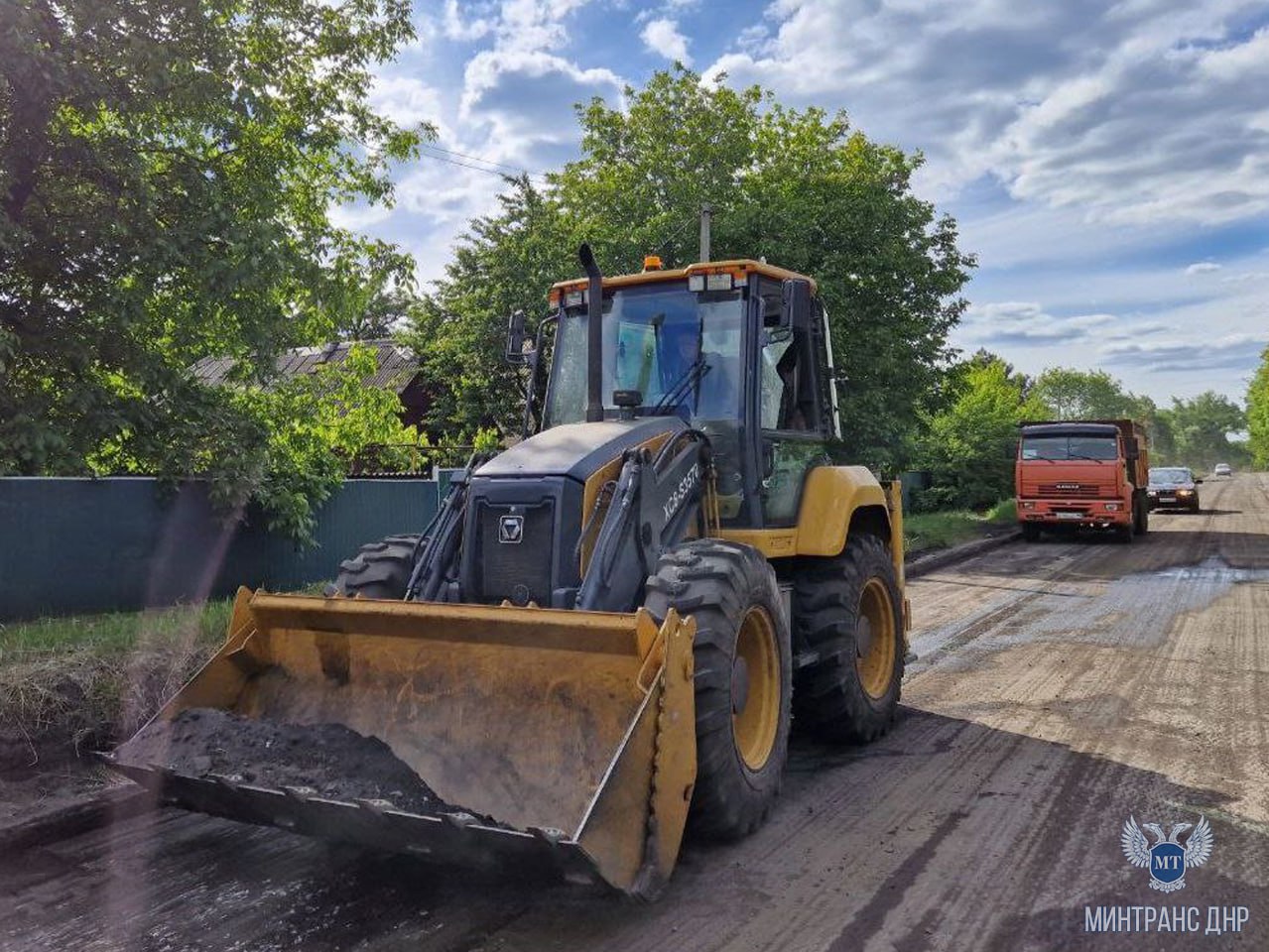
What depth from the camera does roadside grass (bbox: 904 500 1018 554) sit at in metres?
18.6

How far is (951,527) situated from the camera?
852 inches

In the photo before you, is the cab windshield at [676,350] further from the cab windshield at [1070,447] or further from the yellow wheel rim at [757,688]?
the cab windshield at [1070,447]

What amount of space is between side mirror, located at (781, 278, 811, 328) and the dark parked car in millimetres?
29770

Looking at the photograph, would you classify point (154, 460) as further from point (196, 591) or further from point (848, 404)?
point (848, 404)

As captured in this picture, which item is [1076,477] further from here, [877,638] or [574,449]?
Answer: [574,449]

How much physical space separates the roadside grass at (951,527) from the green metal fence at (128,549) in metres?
9.80

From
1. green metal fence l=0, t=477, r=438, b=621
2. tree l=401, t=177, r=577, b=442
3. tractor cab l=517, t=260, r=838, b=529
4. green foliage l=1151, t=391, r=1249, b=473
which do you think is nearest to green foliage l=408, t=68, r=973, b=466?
tree l=401, t=177, r=577, b=442

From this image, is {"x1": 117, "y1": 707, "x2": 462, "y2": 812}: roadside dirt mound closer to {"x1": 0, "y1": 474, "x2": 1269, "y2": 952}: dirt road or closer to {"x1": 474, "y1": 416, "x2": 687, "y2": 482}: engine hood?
{"x1": 0, "y1": 474, "x2": 1269, "y2": 952}: dirt road

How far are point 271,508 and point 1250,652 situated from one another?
9748 mm

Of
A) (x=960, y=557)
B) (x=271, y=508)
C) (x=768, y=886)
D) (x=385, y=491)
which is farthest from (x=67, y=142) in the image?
(x=960, y=557)

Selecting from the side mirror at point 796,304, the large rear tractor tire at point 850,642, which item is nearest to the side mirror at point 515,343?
the side mirror at point 796,304

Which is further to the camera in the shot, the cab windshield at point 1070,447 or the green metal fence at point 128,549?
the cab windshield at point 1070,447

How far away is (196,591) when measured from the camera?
34.1 feet

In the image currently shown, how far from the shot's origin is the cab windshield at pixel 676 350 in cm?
562
